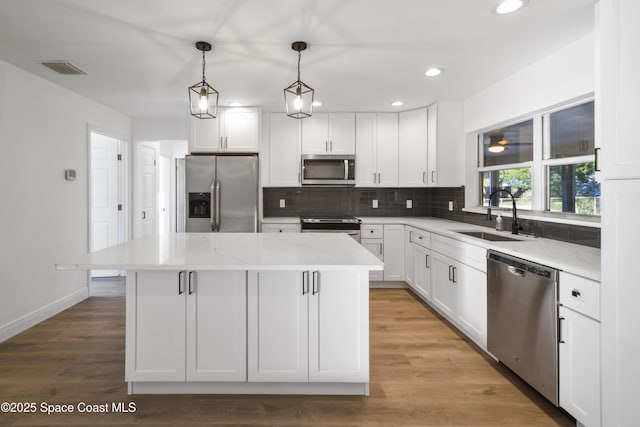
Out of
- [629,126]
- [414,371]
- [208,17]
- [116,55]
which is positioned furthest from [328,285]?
[116,55]

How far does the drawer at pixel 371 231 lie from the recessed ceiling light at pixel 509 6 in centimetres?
271

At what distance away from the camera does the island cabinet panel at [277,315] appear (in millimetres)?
2031

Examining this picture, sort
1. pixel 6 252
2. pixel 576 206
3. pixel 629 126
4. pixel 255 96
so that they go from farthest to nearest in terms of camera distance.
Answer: pixel 255 96 → pixel 6 252 → pixel 576 206 → pixel 629 126

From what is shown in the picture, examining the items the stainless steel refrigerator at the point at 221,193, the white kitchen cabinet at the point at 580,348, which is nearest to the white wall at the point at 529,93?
the white kitchen cabinet at the point at 580,348

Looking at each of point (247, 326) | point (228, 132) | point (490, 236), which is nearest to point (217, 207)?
point (228, 132)

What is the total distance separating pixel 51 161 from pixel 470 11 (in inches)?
154

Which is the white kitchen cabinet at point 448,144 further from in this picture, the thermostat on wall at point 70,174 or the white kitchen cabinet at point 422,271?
the thermostat on wall at point 70,174

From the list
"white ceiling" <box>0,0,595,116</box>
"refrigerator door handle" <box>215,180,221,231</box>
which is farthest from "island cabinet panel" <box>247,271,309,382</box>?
"refrigerator door handle" <box>215,180,221,231</box>

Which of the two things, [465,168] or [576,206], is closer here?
[576,206]

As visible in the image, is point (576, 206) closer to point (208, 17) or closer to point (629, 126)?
point (629, 126)

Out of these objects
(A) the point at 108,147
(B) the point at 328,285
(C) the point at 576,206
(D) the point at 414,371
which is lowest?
(D) the point at 414,371

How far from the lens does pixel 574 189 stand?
105 inches

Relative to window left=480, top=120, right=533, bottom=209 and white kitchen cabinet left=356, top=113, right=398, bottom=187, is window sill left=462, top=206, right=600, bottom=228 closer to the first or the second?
window left=480, top=120, right=533, bottom=209

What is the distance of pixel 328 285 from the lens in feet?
6.67
